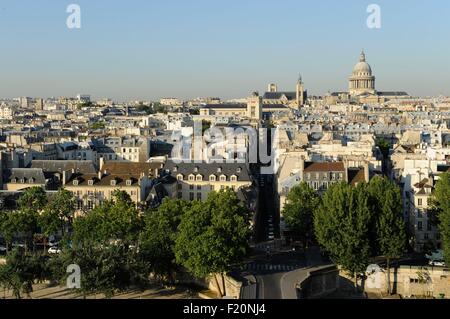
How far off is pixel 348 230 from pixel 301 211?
16.5 ft

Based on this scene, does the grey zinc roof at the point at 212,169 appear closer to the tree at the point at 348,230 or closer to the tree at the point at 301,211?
the tree at the point at 301,211

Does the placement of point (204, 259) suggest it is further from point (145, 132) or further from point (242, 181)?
point (145, 132)

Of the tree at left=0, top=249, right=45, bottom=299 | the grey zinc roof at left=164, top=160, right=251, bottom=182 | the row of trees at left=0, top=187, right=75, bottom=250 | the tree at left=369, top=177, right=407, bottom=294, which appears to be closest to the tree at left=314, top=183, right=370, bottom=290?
the tree at left=369, top=177, right=407, bottom=294

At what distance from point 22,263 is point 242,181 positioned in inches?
692

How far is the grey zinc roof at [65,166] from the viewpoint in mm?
44188

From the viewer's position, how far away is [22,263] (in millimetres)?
27391

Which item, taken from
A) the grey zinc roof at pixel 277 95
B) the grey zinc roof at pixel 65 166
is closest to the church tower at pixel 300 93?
the grey zinc roof at pixel 277 95

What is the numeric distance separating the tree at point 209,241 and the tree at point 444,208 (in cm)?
913

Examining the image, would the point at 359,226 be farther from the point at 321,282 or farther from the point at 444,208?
the point at 444,208

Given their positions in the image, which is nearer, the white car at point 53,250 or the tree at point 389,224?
the tree at point 389,224

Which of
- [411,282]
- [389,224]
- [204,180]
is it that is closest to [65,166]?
[204,180]

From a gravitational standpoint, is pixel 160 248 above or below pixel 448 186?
below

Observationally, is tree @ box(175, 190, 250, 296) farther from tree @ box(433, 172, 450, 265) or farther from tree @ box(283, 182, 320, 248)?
tree @ box(433, 172, 450, 265)
